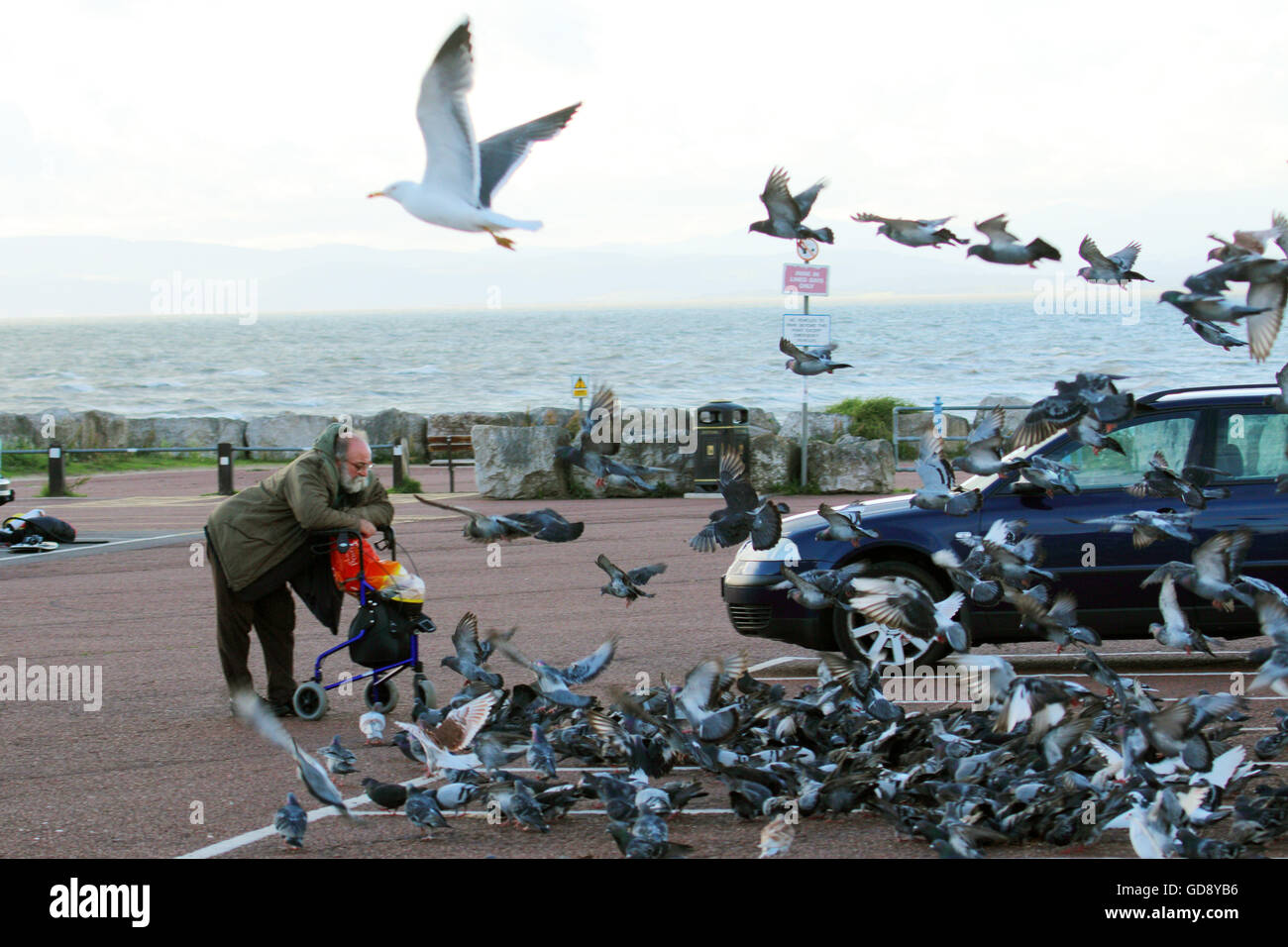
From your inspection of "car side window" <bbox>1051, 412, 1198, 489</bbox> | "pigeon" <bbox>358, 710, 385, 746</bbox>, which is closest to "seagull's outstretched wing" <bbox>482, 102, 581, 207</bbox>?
"pigeon" <bbox>358, 710, 385, 746</bbox>

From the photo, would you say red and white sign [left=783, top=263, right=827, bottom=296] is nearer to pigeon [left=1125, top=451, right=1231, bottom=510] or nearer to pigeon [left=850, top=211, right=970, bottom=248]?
pigeon [left=1125, top=451, right=1231, bottom=510]

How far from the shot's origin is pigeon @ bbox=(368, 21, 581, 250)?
3.57m

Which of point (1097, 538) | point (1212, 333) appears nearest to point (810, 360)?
point (1212, 333)

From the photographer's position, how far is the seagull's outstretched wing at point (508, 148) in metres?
3.83

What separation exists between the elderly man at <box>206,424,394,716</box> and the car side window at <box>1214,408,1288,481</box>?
5251 mm

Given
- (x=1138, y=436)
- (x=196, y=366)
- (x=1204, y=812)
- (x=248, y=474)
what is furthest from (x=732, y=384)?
(x=1204, y=812)

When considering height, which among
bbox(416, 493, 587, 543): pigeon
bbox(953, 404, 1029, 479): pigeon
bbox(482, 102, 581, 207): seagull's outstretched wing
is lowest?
bbox(416, 493, 587, 543): pigeon

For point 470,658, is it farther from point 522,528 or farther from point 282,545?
point 282,545

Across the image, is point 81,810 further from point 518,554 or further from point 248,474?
point 248,474

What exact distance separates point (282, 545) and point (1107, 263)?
477 cm

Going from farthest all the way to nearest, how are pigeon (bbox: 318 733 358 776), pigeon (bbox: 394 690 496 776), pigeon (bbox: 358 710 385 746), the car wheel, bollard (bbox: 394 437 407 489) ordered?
bollard (bbox: 394 437 407 489)
the car wheel
pigeon (bbox: 358 710 385 746)
pigeon (bbox: 318 733 358 776)
pigeon (bbox: 394 690 496 776)

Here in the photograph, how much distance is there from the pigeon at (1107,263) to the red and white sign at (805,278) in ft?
43.8

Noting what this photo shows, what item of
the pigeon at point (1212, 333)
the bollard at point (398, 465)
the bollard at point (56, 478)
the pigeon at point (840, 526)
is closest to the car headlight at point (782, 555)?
the pigeon at point (840, 526)

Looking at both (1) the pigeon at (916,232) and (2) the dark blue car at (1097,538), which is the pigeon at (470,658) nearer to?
(2) the dark blue car at (1097,538)
